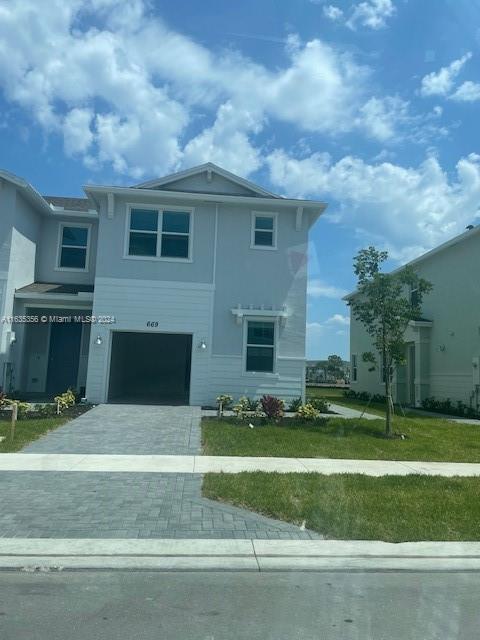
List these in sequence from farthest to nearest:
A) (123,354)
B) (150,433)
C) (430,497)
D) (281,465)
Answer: (123,354) < (150,433) < (281,465) < (430,497)

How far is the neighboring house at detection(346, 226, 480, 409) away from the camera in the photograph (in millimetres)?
21172

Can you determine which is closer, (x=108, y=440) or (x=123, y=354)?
(x=108, y=440)

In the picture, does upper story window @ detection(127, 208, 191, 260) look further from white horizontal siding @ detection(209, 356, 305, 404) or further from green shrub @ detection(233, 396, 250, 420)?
green shrub @ detection(233, 396, 250, 420)

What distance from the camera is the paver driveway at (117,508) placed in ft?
20.4

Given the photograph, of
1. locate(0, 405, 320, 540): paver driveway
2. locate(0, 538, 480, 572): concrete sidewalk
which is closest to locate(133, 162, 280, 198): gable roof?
locate(0, 405, 320, 540): paver driveway

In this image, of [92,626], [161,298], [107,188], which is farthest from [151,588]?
[107,188]

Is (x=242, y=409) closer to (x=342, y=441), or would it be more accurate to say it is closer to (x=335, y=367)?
(x=342, y=441)

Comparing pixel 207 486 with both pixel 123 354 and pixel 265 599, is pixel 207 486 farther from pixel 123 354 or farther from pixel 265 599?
pixel 123 354

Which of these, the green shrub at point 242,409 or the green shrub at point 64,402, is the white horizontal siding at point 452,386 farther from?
the green shrub at point 64,402

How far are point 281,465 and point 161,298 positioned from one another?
9.27 m

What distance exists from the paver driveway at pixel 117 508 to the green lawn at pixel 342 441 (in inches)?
51.8

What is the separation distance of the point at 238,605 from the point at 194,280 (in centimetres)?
1407

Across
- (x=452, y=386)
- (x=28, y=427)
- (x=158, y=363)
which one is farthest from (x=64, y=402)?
(x=452, y=386)

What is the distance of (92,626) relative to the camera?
409 cm
